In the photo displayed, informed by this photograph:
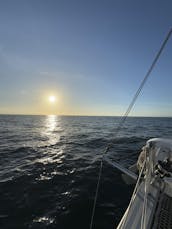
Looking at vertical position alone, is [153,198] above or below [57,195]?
above

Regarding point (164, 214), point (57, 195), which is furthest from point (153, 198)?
point (57, 195)

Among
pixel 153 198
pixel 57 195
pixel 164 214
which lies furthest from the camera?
pixel 57 195

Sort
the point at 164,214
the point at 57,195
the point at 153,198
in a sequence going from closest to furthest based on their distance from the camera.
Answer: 1. the point at 164,214
2. the point at 153,198
3. the point at 57,195

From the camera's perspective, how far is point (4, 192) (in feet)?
21.6

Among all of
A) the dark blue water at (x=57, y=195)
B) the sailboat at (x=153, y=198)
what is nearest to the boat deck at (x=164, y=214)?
the sailboat at (x=153, y=198)

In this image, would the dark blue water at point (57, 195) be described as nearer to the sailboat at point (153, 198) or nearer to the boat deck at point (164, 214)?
the sailboat at point (153, 198)

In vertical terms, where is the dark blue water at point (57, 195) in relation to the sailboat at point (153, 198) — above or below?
below

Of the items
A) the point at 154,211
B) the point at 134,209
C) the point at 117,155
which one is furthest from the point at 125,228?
the point at 117,155

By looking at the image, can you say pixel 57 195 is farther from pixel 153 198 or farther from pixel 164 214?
pixel 164 214

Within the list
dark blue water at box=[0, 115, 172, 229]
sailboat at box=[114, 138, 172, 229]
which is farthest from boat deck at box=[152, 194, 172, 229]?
dark blue water at box=[0, 115, 172, 229]

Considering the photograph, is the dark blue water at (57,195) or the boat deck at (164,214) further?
the dark blue water at (57,195)

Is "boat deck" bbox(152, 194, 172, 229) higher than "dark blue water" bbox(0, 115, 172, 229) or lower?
higher

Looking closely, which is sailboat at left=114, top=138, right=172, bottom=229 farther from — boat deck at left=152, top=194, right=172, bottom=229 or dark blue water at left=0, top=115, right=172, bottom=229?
dark blue water at left=0, top=115, right=172, bottom=229

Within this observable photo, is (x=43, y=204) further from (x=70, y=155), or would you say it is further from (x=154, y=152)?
(x=70, y=155)
